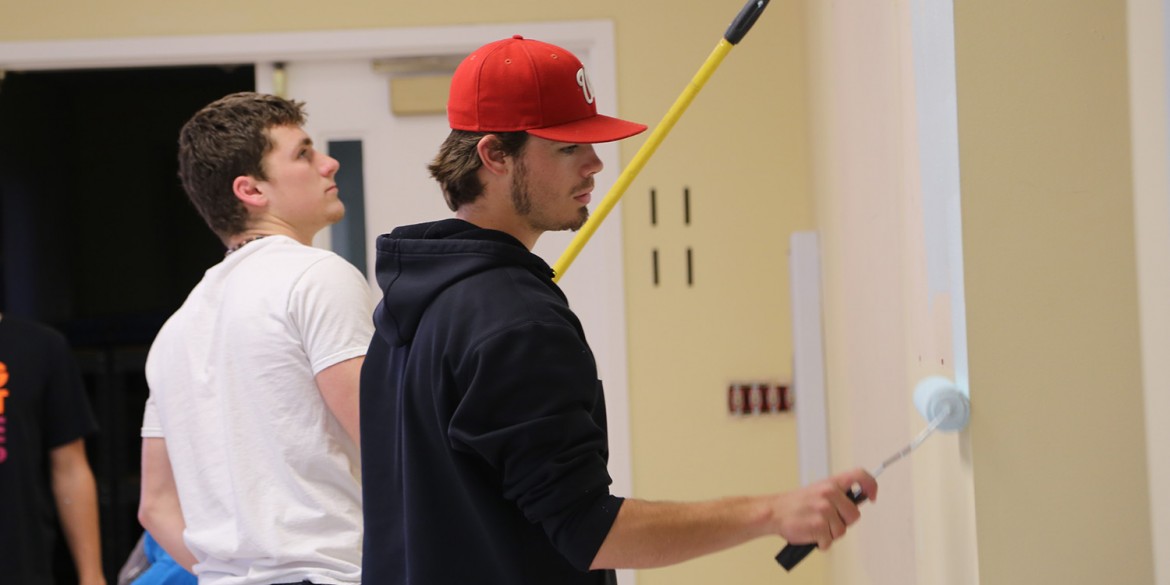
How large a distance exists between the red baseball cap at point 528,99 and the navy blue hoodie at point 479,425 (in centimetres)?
12

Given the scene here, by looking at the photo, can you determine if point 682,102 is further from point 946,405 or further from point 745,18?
point 946,405

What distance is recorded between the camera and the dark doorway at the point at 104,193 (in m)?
4.98

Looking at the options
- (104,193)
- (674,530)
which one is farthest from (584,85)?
(104,193)

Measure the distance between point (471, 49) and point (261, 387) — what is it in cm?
197

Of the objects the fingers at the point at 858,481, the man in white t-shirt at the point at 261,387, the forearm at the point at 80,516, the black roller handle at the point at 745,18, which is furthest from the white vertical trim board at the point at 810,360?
the fingers at the point at 858,481

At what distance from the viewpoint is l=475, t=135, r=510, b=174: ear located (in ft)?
4.15

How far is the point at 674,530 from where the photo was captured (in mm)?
1146

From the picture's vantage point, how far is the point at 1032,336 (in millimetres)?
1172

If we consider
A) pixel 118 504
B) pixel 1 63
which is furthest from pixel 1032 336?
pixel 118 504

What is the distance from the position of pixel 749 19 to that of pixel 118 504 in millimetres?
3543

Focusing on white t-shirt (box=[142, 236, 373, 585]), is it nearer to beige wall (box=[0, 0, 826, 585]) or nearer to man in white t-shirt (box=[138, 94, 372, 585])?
man in white t-shirt (box=[138, 94, 372, 585])

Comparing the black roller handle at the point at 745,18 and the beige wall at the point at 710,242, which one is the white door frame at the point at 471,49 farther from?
the black roller handle at the point at 745,18

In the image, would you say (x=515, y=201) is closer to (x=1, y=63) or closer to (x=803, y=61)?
(x=803, y=61)

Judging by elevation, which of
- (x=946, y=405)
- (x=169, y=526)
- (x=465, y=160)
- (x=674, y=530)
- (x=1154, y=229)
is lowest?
(x=169, y=526)
